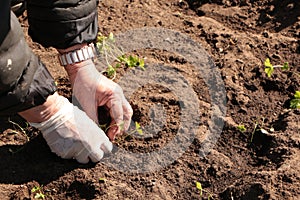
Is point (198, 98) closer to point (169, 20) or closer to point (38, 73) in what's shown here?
point (169, 20)

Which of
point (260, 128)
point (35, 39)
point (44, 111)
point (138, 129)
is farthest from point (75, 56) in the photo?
point (260, 128)

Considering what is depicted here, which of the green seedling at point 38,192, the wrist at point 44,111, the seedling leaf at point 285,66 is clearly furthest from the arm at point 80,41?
the seedling leaf at point 285,66

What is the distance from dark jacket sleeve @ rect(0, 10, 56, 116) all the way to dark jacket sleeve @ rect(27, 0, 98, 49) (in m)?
0.28

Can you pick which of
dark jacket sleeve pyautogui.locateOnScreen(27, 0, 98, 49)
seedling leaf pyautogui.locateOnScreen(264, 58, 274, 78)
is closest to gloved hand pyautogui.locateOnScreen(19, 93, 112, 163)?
dark jacket sleeve pyautogui.locateOnScreen(27, 0, 98, 49)

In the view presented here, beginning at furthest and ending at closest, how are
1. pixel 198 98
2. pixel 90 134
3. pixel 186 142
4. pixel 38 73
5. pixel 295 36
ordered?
pixel 295 36
pixel 198 98
pixel 186 142
pixel 90 134
pixel 38 73

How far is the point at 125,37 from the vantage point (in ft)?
12.3

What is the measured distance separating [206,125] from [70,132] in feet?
2.51

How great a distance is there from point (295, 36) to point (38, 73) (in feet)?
6.00

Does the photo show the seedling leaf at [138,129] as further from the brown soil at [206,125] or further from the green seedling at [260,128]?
the green seedling at [260,128]

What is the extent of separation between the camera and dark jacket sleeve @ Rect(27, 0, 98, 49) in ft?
9.12

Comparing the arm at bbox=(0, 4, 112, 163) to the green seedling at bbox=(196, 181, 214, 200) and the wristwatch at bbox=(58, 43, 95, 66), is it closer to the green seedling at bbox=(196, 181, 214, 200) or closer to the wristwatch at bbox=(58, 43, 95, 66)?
the wristwatch at bbox=(58, 43, 95, 66)

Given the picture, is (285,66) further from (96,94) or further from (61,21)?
(61,21)

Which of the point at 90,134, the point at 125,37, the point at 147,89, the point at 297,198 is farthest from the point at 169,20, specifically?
the point at 297,198

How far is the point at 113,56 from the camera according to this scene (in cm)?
354
